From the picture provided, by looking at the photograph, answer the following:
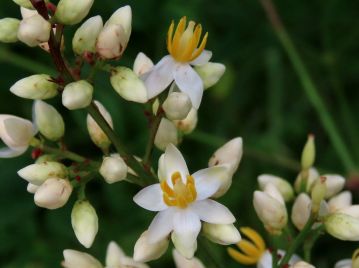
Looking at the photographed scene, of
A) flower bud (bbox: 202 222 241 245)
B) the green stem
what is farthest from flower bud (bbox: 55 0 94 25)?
the green stem

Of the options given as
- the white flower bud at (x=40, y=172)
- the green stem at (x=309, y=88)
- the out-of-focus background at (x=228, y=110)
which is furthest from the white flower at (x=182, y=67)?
the green stem at (x=309, y=88)

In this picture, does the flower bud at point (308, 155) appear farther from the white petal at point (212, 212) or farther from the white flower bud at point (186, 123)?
the white petal at point (212, 212)

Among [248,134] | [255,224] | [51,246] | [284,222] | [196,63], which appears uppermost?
[196,63]

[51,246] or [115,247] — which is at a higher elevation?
[115,247]

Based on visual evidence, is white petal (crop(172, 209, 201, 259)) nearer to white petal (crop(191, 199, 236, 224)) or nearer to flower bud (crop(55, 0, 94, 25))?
white petal (crop(191, 199, 236, 224))

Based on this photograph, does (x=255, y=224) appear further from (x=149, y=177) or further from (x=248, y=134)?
(x=149, y=177)

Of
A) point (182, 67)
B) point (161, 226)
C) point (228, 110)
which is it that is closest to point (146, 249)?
point (161, 226)

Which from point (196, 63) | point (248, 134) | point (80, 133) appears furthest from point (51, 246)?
point (196, 63)
